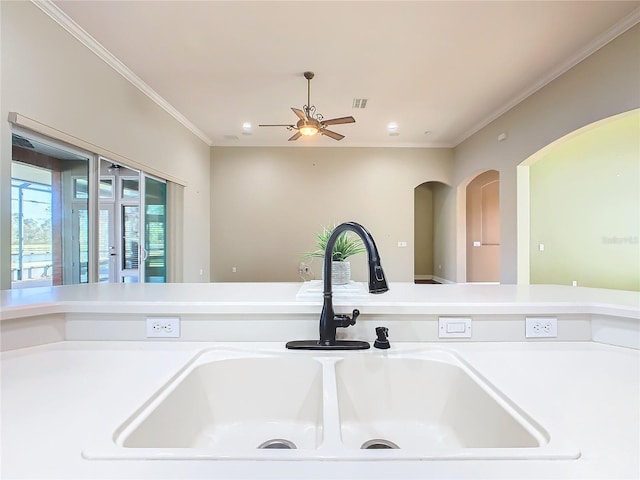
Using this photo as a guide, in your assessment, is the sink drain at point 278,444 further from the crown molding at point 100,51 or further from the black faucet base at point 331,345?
the crown molding at point 100,51

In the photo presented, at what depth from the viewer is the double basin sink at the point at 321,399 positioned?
84 cm

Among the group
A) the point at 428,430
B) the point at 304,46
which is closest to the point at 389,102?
the point at 304,46

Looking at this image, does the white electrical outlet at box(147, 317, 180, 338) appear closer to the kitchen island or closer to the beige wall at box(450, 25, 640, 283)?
the kitchen island

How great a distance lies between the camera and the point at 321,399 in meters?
0.84

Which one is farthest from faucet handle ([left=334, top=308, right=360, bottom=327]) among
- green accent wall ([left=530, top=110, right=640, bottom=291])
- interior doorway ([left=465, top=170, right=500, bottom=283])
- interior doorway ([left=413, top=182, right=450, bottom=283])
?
interior doorway ([left=413, top=182, right=450, bottom=283])

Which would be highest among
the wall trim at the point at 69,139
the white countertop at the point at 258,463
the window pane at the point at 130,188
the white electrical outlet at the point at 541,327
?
the wall trim at the point at 69,139

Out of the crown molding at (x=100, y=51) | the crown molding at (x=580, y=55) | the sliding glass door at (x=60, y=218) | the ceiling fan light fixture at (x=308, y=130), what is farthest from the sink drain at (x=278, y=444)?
the crown molding at (x=580, y=55)

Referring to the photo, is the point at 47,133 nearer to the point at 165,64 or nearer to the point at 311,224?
the point at 165,64

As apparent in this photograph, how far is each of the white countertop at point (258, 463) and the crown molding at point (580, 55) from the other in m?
3.30

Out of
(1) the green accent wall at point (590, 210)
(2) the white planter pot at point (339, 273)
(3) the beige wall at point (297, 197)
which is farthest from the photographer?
(3) the beige wall at point (297, 197)

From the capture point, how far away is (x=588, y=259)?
495 cm

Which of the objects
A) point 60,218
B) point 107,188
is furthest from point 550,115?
point 107,188

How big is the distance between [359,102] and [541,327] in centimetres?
409

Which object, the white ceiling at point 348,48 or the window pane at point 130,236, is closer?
the white ceiling at point 348,48
